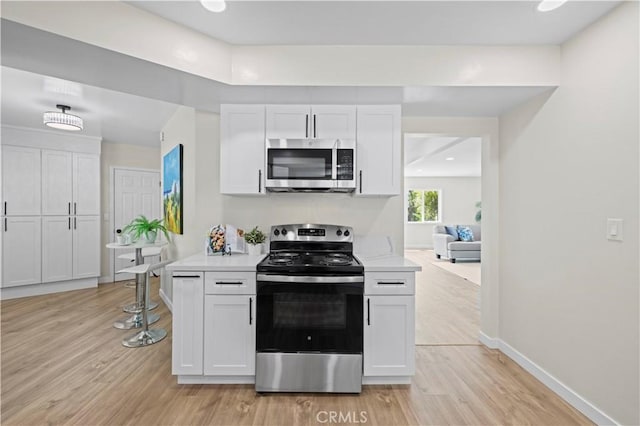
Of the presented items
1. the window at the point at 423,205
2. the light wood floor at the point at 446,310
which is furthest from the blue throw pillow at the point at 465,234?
the window at the point at 423,205

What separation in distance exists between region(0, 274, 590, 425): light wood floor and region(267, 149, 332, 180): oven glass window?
5.30 ft

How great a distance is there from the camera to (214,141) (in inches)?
121

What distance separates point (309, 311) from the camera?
2.25 metres

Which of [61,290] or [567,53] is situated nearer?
[567,53]

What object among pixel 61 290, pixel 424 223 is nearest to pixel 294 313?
pixel 61 290

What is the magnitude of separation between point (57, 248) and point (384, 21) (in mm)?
5387

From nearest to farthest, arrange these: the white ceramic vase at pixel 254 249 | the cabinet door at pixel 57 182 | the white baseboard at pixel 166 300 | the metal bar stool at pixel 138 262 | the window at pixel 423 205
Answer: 1. the white ceramic vase at pixel 254 249
2. the metal bar stool at pixel 138 262
3. the white baseboard at pixel 166 300
4. the cabinet door at pixel 57 182
5. the window at pixel 423 205

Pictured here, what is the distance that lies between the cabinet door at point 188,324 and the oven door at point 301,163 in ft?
3.07

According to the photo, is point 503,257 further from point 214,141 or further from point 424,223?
point 424,223

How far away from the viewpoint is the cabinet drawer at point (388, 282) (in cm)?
230

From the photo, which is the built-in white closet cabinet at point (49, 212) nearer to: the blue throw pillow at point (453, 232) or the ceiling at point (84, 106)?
the ceiling at point (84, 106)

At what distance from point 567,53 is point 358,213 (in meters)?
1.94

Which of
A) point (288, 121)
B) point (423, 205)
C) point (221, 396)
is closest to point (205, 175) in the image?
point (288, 121)

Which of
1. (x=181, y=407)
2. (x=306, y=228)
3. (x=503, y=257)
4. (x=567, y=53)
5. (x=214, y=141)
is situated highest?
(x=567, y=53)
